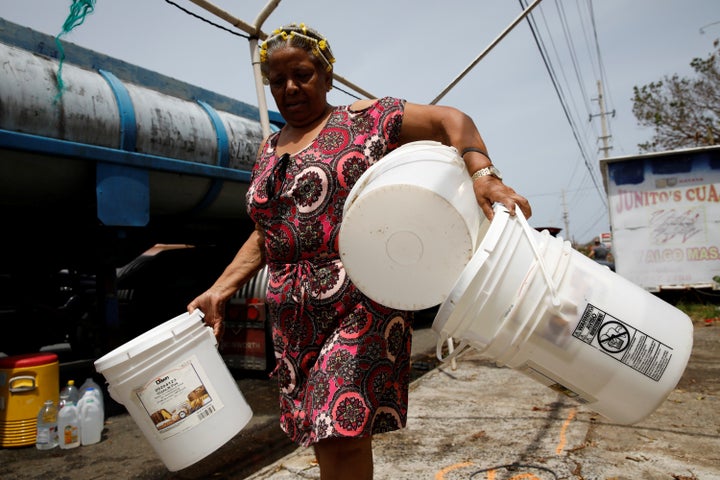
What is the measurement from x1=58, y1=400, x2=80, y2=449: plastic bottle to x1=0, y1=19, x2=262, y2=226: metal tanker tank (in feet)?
4.75

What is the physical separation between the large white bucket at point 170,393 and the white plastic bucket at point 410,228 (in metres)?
0.62

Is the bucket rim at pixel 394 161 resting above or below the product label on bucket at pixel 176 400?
above

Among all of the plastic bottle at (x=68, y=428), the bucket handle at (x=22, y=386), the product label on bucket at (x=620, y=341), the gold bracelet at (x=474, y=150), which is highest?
the gold bracelet at (x=474, y=150)

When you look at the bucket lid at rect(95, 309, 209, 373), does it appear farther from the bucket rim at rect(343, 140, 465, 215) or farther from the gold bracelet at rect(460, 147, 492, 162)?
the gold bracelet at rect(460, 147, 492, 162)

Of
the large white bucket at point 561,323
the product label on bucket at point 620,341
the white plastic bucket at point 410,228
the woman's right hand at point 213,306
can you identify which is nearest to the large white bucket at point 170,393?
the woman's right hand at point 213,306

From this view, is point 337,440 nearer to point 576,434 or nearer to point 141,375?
point 141,375

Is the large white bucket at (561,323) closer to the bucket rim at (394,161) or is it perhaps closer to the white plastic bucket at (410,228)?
the white plastic bucket at (410,228)

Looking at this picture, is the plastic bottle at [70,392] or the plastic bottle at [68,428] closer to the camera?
the plastic bottle at [68,428]

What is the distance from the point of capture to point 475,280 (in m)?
1.28

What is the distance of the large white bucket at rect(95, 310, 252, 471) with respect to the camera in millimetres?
1625

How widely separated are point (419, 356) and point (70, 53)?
4.93m

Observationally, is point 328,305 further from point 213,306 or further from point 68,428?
point 68,428

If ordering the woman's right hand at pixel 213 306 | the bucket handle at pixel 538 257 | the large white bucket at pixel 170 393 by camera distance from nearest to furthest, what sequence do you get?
the bucket handle at pixel 538 257
the large white bucket at pixel 170 393
the woman's right hand at pixel 213 306

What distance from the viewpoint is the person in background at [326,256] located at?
1550mm
